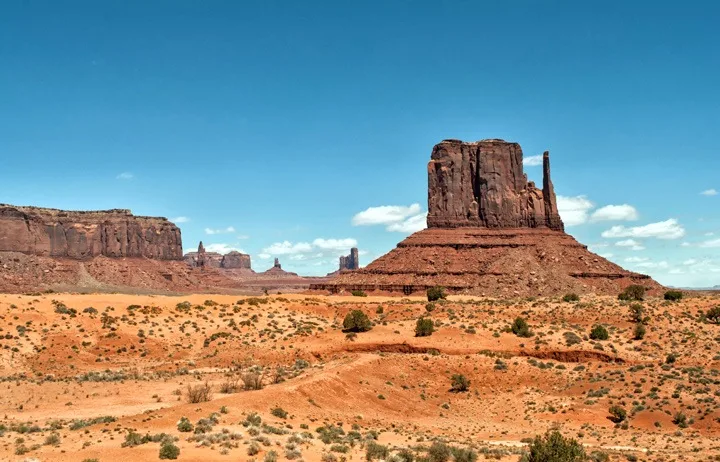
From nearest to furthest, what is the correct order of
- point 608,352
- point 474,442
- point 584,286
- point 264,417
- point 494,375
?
point 264,417
point 474,442
point 494,375
point 608,352
point 584,286

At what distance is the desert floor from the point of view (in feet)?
78.1

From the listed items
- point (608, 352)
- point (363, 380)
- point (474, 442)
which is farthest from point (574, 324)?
point (474, 442)

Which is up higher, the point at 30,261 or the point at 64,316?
the point at 30,261

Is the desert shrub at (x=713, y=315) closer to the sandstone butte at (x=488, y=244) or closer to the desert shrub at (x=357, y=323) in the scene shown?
the desert shrub at (x=357, y=323)

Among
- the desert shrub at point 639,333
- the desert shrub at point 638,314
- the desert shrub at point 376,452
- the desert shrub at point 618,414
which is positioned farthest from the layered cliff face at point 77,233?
the desert shrub at point 376,452

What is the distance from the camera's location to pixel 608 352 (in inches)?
1853

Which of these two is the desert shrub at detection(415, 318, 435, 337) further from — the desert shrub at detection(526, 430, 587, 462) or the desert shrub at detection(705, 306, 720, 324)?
the desert shrub at detection(526, 430, 587, 462)

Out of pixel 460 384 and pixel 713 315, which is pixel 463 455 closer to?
pixel 460 384

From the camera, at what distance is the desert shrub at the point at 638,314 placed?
53969mm

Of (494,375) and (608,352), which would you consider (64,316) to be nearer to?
(494,375)

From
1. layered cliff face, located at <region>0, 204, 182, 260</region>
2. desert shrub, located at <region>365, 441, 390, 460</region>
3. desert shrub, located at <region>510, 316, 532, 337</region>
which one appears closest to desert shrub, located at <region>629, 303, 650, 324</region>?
desert shrub, located at <region>510, 316, 532, 337</region>

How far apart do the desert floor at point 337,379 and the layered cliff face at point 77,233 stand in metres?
114

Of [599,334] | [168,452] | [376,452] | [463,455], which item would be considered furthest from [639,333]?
[168,452]

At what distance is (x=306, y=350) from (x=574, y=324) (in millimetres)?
21212
